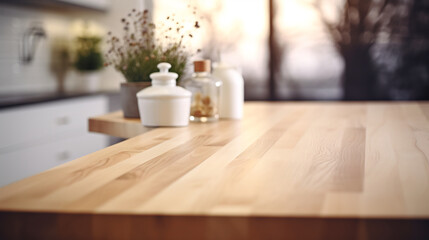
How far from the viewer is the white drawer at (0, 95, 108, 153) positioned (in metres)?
2.97

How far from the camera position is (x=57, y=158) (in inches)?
137

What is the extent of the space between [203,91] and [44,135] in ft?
5.82

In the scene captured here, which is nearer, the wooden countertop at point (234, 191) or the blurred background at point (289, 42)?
the wooden countertop at point (234, 191)

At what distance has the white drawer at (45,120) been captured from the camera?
2969mm

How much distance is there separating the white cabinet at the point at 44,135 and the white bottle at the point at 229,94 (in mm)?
1525

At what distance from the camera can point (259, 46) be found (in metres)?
4.48

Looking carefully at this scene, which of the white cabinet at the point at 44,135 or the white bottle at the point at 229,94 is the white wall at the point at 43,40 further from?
the white bottle at the point at 229,94

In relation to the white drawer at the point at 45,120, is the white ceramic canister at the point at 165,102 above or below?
above

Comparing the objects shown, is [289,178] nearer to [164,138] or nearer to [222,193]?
[222,193]

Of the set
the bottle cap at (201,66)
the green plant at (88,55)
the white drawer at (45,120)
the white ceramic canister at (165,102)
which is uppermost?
the green plant at (88,55)

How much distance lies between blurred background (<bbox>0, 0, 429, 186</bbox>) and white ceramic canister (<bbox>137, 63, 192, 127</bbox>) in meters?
2.11

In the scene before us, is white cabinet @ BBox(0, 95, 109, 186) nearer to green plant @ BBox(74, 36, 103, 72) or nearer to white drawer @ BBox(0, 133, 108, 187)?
white drawer @ BBox(0, 133, 108, 187)

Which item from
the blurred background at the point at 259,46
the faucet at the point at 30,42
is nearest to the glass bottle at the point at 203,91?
the blurred background at the point at 259,46

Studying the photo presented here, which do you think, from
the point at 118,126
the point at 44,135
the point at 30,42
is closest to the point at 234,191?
the point at 118,126
